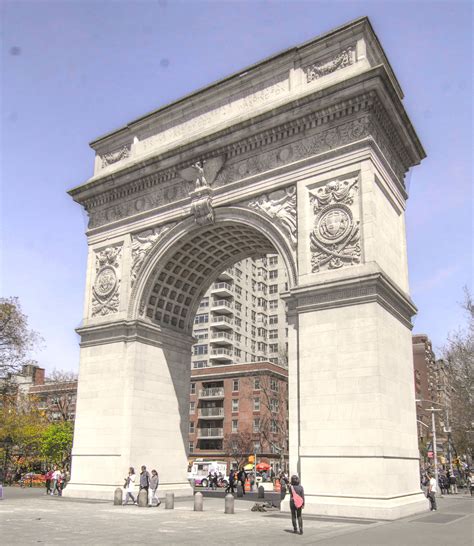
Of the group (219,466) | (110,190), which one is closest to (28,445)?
(219,466)

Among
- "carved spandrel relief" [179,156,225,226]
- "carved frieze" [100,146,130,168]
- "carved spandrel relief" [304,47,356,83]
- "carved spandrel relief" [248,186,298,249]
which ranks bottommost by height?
"carved spandrel relief" [248,186,298,249]

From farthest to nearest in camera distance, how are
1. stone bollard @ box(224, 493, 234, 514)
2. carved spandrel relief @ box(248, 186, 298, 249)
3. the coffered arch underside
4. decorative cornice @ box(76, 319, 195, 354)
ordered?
decorative cornice @ box(76, 319, 195, 354) → the coffered arch underside → carved spandrel relief @ box(248, 186, 298, 249) → stone bollard @ box(224, 493, 234, 514)

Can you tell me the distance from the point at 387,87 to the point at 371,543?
677 inches

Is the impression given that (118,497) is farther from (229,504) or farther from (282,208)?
(282,208)

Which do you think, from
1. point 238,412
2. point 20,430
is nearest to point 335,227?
point 20,430

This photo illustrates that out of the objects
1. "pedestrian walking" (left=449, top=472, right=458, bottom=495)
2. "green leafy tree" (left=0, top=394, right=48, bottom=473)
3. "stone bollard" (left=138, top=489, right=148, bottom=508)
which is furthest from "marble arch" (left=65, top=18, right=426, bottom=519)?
"pedestrian walking" (left=449, top=472, right=458, bottom=495)

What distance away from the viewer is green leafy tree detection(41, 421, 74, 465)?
56562 mm

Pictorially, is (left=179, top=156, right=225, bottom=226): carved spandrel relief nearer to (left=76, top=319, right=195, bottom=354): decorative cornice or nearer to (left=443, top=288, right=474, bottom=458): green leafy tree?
(left=76, top=319, right=195, bottom=354): decorative cornice

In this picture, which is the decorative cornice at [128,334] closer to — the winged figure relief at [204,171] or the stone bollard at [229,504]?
the winged figure relief at [204,171]

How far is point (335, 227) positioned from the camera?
23281 millimetres

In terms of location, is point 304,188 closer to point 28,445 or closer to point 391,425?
point 391,425

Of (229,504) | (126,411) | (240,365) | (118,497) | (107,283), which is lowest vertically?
(118,497)

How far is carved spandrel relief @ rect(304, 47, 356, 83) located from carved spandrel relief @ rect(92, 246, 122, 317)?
13.1 metres

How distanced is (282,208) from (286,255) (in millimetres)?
2139
